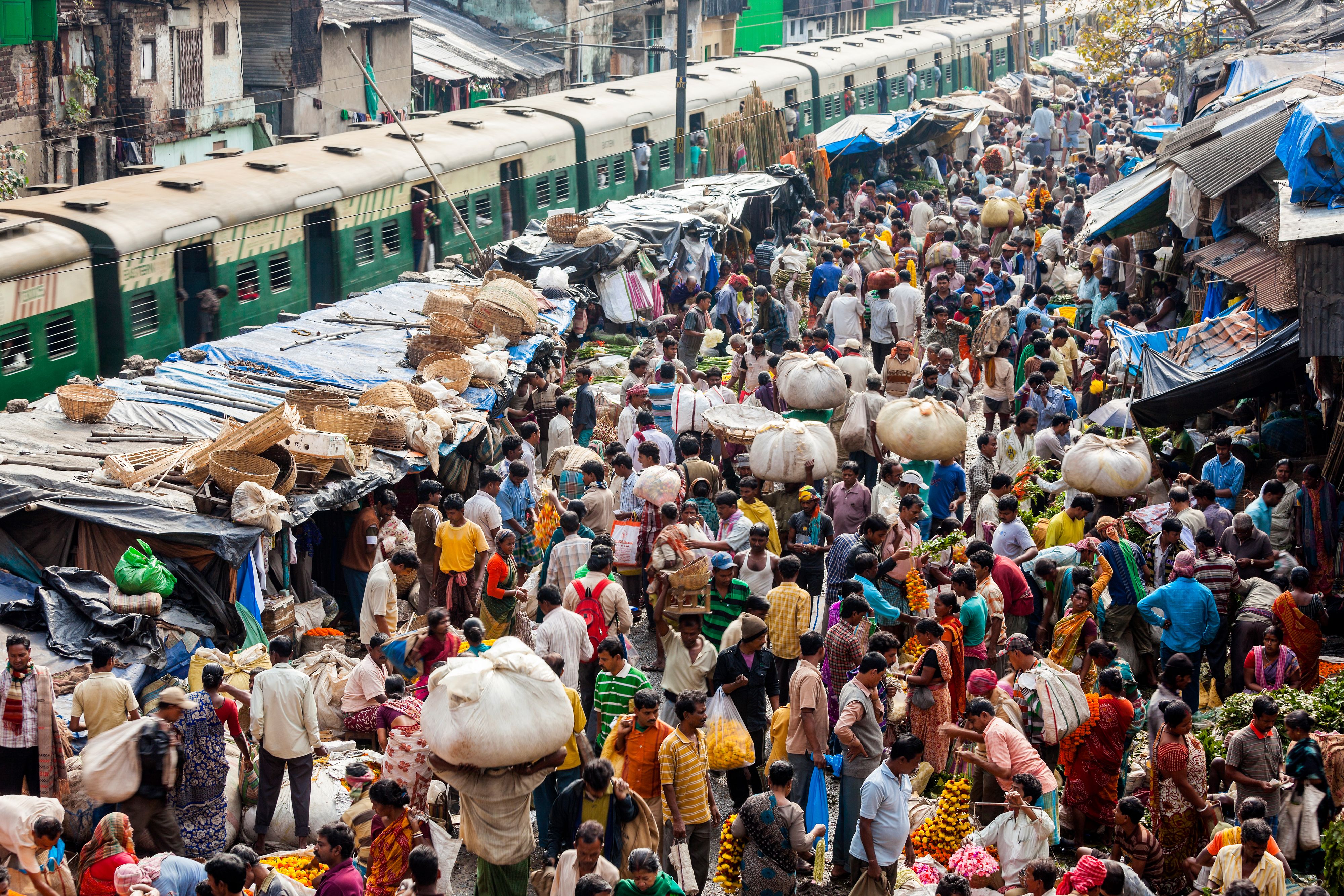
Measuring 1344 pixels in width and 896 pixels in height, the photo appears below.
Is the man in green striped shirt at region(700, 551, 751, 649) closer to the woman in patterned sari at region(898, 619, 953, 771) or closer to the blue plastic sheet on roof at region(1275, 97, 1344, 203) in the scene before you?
the woman in patterned sari at region(898, 619, 953, 771)

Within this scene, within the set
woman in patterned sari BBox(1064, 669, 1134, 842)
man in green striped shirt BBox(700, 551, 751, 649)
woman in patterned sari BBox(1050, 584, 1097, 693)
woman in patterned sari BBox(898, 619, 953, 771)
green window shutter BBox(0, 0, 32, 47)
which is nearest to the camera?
woman in patterned sari BBox(1064, 669, 1134, 842)

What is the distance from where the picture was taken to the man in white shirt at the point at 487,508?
9977 mm

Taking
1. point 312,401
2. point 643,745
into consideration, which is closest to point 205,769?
point 643,745

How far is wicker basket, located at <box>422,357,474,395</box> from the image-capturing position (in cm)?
1238

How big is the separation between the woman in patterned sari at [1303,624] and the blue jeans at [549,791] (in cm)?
433

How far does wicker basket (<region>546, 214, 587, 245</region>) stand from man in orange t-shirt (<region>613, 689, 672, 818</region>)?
11256mm

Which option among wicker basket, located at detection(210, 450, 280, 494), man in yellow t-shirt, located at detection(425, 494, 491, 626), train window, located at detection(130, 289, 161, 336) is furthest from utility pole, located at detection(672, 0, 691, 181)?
wicker basket, located at detection(210, 450, 280, 494)

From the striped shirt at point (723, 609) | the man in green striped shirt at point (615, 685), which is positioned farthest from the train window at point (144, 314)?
the man in green striped shirt at point (615, 685)

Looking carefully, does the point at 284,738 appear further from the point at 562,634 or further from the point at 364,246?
the point at 364,246

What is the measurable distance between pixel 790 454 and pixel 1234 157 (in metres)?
5.86

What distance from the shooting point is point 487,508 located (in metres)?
9.98

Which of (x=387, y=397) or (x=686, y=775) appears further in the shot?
(x=387, y=397)

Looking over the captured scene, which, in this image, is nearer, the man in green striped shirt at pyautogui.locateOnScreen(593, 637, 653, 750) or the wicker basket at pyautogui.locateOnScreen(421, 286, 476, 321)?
the man in green striped shirt at pyautogui.locateOnScreen(593, 637, 653, 750)

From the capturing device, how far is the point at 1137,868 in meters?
6.77
